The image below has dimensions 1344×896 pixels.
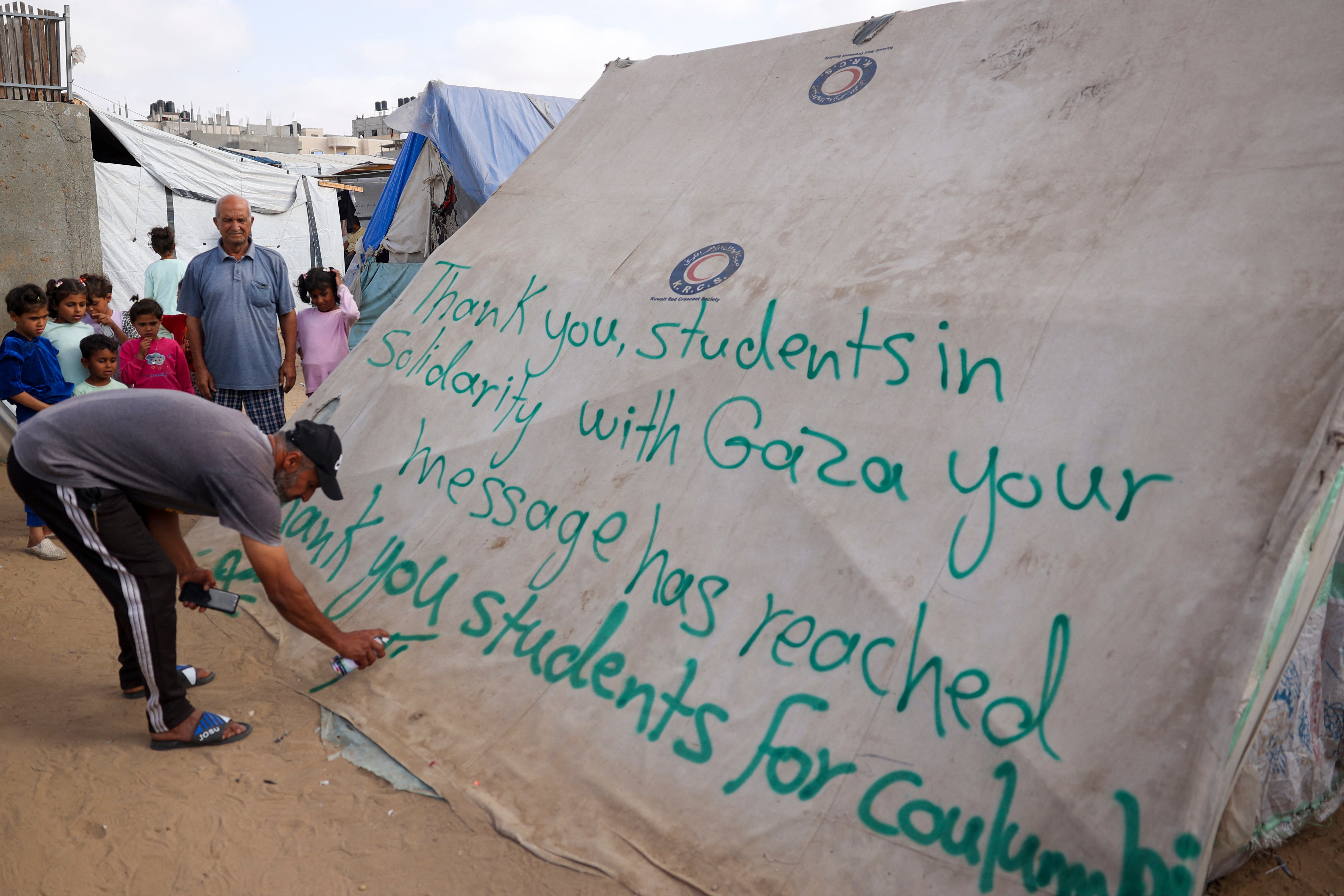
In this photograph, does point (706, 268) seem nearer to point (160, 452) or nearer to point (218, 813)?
point (160, 452)

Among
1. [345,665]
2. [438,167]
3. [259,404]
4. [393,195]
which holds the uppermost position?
[438,167]

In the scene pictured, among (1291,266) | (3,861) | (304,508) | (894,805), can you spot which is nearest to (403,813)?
(3,861)

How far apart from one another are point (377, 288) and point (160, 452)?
7919mm

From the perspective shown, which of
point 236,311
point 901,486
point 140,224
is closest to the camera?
point 901,486

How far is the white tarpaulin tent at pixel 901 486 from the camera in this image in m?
2.15

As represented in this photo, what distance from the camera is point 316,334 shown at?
5.18 metres

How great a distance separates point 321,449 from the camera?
2.79 meters

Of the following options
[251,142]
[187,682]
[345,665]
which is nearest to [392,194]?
[187,682]

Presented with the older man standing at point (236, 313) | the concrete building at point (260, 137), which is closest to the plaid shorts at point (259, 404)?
the older man standing at point (236, 313)

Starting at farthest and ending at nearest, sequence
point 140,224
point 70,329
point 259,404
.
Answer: point 140,224, point 70,329, point 259,404

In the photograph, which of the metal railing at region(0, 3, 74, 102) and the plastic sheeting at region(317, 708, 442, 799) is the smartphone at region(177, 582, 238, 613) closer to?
the plastic sheeting at region(317, 708, 442, 799)

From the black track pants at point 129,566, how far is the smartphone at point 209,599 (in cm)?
15

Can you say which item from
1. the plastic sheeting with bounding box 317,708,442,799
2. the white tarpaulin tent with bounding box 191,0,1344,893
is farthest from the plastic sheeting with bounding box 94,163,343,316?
the plastic sheeting with bounding box 317,708,442,799

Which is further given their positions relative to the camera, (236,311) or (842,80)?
(236,311)
